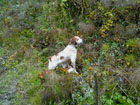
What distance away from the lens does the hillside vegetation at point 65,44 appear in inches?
111

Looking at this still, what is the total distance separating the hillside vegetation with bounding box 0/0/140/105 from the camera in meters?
2.82

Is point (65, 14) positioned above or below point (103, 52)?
above

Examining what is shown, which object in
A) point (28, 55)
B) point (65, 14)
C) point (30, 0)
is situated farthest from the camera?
point (30, 0)

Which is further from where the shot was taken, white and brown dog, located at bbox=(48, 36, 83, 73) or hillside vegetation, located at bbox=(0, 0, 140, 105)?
white and brown dog, located at bbox=(48, 36, 83, 73)

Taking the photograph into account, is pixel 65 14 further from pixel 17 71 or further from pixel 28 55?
pixel 17 71

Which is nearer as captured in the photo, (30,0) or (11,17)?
(11,17)

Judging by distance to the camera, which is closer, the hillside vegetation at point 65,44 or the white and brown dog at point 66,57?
the hillside vegetation at point 65,44

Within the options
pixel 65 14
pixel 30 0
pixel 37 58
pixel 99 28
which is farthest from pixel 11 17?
pixel 99 28

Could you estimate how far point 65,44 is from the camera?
4812mm

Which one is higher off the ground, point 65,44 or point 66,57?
point 66,57

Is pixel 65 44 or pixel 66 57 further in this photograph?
pixel 65 44

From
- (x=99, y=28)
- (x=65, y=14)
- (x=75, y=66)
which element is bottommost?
(x=75, y=66)

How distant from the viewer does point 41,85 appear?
314 cm

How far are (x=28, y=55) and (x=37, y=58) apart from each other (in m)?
0.35
